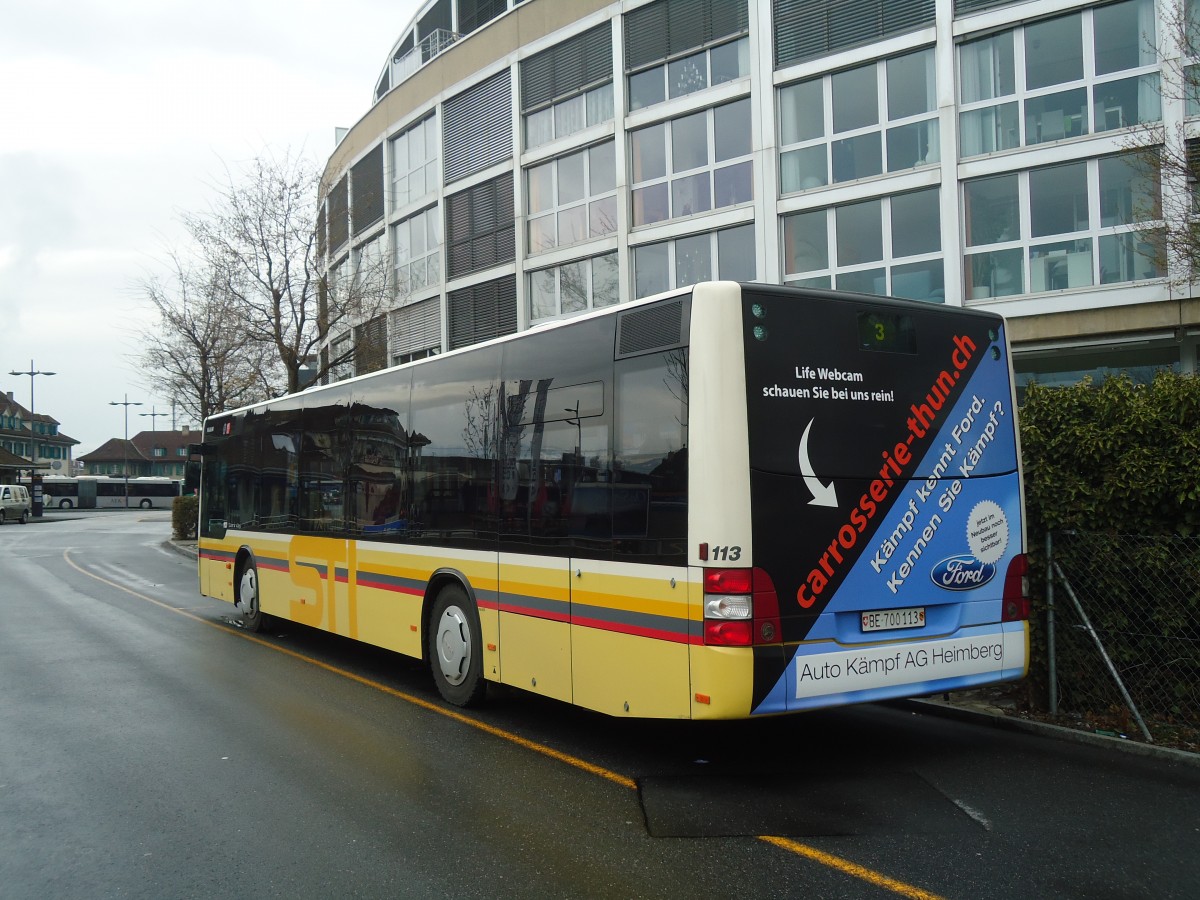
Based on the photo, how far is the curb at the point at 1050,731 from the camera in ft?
20.8

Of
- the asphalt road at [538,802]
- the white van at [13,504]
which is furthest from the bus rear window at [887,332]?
the white van at [13,504]

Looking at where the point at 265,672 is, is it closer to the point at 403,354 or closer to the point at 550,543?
the point at 550,543

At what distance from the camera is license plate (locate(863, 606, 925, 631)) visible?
600 cm

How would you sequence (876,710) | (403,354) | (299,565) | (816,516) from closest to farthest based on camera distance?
1. (816,516)
2. (876,710)
3. (299,565)
4. (403,354)

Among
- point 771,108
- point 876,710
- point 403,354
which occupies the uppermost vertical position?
point 771,108

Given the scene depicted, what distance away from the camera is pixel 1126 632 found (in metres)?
7.09

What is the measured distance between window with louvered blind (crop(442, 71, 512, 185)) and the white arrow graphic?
23.8m

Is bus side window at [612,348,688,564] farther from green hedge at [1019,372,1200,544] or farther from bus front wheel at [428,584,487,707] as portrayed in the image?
green hedge at [1019,372,1200,544]

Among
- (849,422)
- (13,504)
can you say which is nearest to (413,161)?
(849,422)

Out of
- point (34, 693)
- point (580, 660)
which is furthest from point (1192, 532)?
point (34, 693)

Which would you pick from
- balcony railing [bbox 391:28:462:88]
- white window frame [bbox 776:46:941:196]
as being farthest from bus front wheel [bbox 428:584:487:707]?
balcony railing [bbox 391:28:462:88]

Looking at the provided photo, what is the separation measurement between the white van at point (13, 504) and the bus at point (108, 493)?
2198cm

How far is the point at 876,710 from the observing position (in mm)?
8086

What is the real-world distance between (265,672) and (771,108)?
1635cm
